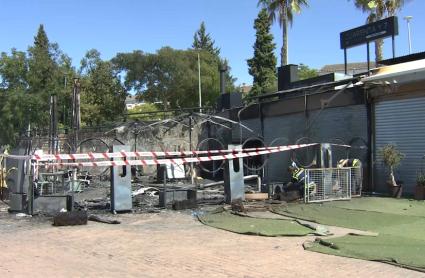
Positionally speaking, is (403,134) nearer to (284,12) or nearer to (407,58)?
(407,58)

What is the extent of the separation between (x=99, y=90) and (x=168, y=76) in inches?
302

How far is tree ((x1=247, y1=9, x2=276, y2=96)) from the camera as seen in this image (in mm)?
60156

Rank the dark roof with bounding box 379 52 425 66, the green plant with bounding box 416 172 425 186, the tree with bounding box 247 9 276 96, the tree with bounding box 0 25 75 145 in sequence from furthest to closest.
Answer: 1. the tree with bounding box 247 9 276 96
2. the tree with bounding box 0 25 75 145
3. the dark roof with bounding box 379 52 425 66
4. the green plant with bounding box 416 172 425 186

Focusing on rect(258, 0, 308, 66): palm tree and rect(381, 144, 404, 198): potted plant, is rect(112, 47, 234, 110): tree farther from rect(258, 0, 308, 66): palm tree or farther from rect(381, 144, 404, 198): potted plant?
rect(381, 144, 404, 198): potted plant

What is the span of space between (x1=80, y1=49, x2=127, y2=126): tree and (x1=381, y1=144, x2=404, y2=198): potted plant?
4162 cm

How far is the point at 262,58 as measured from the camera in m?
60.7

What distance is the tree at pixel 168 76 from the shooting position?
189 ft

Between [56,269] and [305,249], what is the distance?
359cm

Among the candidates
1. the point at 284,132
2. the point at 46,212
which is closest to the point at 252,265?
the point at 46,212

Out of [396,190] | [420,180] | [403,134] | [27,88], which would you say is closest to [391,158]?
[396,190]

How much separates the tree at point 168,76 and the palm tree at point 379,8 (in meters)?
28.1

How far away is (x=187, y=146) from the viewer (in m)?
27.1

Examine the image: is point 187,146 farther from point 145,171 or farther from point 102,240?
point 102,240

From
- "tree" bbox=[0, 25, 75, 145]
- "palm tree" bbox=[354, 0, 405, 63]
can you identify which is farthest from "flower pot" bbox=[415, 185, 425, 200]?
"tree" bbox=[0, 25, 75, 145]
